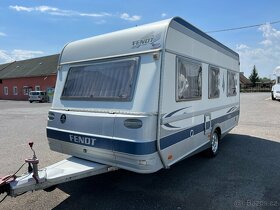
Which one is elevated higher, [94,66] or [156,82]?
[94,66]

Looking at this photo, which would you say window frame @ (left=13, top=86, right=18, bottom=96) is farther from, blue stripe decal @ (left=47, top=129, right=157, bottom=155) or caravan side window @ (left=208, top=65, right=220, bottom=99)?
blue stripe decal @ (left=47, top=129, right=157, bottom=155)

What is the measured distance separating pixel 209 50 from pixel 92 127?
3.20 meters

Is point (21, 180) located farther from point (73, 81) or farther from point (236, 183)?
point (236, 183)

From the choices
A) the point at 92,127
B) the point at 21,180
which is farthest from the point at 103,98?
the point at 21,180

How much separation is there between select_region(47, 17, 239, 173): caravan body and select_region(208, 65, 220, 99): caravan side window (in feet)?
0.68

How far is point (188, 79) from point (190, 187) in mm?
1964

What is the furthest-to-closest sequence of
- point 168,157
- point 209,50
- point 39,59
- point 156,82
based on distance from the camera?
1. point 39,59
2. point 209,50
3. point 168,157
4. point 156,82

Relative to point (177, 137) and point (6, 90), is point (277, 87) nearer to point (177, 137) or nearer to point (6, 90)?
point (177, 137)

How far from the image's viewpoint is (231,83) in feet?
26.7

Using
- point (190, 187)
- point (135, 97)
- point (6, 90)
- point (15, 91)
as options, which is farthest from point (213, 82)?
point (6, 90)

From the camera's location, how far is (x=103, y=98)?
15.5 ft

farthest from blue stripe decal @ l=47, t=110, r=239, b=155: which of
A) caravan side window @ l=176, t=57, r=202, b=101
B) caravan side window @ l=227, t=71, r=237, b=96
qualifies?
caravan side window @ l=227, t=71, r=237, b=96

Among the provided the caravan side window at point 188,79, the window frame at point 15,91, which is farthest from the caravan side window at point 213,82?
the window frame at point 15,91

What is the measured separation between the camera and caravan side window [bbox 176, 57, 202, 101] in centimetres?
484
